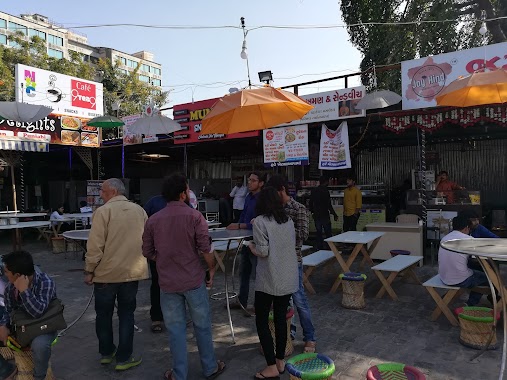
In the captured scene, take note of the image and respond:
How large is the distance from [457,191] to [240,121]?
5.82 metres

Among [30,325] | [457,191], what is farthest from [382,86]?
[30,325]

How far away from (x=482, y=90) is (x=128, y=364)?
5365mm

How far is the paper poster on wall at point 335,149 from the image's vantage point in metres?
8.25

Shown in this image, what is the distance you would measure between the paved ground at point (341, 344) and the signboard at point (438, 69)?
391cm

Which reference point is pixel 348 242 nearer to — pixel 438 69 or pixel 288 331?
pixel 288 331

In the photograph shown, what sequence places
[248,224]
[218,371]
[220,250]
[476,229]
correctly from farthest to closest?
1. [220,250]
2. [476,229]
3. [248,224]
4. [218,371]

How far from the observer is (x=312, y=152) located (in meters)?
10.7

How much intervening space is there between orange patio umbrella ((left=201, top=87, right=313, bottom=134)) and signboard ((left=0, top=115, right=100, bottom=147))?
7628 millimetres

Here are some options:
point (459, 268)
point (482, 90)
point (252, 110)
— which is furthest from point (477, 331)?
point (252, 110)

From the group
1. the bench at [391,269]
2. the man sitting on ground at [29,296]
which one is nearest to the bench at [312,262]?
the bench at [391,269]

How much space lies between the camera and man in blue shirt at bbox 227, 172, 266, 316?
431 centimetres

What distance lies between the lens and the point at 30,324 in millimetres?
2723

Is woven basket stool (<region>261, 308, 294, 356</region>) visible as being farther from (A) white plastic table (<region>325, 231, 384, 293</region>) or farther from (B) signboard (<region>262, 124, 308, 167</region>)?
(B) signboard (<region>262, 124, 308, 167</region>)

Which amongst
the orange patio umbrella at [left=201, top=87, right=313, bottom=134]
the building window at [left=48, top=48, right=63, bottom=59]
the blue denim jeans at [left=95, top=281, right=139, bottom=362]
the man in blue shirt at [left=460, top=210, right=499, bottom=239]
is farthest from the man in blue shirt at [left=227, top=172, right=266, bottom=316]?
the building window at [left=48, top=48, right=63, bottom=59]
